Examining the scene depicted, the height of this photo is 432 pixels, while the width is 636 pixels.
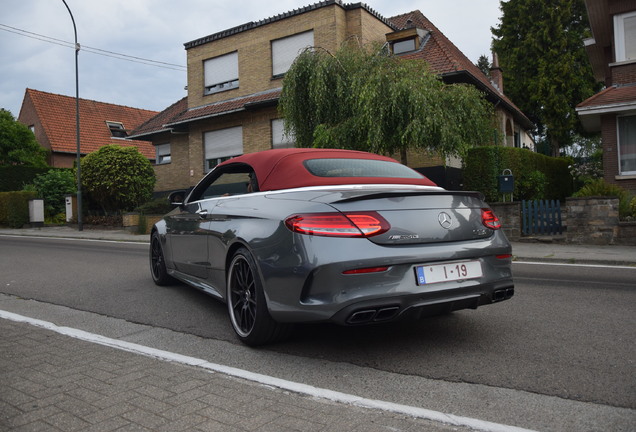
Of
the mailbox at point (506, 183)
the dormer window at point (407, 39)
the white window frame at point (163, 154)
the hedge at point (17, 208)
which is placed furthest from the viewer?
the white window frame at point (163, 154)

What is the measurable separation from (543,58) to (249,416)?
3780 cm

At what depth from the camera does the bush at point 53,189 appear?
27.1m

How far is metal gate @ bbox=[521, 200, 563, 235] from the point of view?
12.6 metres

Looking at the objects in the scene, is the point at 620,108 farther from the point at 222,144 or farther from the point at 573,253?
the point at 222,144

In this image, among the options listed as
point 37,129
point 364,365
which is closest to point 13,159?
point 37,129

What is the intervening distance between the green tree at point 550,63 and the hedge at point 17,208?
1192 inches

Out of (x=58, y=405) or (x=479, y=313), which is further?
(x=479, y=313)

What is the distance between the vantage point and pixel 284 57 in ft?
73.3

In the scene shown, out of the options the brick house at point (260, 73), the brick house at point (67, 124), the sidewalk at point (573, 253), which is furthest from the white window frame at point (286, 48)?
the brick house at point (67, 124)

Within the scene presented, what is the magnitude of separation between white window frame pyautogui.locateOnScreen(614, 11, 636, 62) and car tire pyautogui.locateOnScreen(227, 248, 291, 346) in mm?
16652

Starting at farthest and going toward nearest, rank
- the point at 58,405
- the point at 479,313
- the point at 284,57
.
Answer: the point at 284,57, the point at 479,313, the point at 58,405

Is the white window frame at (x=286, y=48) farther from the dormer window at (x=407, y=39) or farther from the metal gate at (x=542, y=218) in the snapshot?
the metal gate at (x=542, y=218)

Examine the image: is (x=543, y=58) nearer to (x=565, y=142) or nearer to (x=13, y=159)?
(x=565, y=142)

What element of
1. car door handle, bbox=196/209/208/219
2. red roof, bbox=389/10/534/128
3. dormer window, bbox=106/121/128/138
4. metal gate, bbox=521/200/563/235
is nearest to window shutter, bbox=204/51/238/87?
red roof, bbox=389/10/534/128
